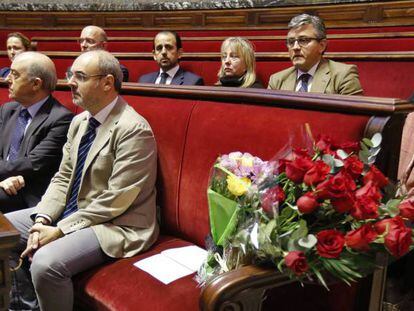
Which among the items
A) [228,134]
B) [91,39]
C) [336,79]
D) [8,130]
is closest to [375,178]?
[228,134]

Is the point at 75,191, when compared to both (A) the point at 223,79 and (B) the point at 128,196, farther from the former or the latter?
(A) the point at 223,79

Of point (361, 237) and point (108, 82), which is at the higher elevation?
point (108, 82)

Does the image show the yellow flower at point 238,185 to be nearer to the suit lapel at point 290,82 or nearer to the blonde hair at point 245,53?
the suit lapel at point 290,82

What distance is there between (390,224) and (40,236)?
713 mm

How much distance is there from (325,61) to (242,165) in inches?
38.6

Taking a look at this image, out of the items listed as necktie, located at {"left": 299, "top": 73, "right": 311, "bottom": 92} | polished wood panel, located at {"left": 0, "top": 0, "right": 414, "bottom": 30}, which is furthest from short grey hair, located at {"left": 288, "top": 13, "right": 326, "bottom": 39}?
polished wood panel, located at {"left": 0, "top": 0, "right": 414, "bottom": 30}

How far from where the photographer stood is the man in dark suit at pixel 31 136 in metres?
1.20

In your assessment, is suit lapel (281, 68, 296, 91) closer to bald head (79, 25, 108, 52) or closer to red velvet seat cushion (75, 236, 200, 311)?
red velvet seat cushion (75, 236, 200, 311)

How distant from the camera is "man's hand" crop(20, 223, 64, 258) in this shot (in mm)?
956

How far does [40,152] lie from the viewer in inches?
47.8

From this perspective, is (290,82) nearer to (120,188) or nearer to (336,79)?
(336,79)

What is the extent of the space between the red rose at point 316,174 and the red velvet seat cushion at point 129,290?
0.31m

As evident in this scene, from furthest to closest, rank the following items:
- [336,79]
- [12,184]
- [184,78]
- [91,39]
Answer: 1. [91,39]
2. [184,78]
3. [336,79]
4. [12,184]

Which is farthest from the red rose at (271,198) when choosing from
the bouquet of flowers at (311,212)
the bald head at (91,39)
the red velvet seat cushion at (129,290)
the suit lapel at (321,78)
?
the bald head at (91,39)
